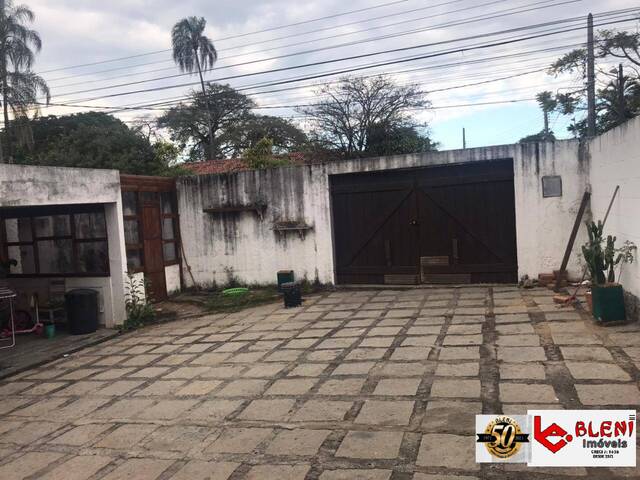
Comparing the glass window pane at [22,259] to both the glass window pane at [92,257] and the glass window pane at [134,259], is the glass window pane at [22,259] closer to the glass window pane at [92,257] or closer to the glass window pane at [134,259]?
the glass window pane at [92,257]

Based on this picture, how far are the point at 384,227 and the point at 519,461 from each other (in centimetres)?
748

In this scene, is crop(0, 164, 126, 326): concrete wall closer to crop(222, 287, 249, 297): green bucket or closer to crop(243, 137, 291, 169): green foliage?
crop(222, 287, 249, 297): green bucket

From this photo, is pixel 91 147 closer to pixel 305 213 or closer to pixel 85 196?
pixel 305 213

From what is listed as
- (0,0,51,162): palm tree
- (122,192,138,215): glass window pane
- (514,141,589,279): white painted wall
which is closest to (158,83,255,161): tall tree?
(0,0,51,162): palm tree

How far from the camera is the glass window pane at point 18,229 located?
9977mm

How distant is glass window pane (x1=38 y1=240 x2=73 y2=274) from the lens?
381 inches

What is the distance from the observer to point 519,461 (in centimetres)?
338

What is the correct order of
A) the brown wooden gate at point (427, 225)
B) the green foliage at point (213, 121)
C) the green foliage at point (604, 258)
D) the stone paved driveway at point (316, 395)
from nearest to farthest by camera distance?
the stone paved driveway at point (316, 395)
the green foliage at point (604, 258)
the brown wooden gate at point (427, 225)
the green foliage at point (213, 121)

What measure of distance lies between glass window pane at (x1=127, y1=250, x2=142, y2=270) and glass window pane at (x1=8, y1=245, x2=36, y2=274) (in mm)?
1716

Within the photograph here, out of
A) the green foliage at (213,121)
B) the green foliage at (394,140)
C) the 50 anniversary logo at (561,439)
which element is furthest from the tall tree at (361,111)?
the 50 anniversary logo at (561,439)

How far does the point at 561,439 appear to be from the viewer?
3410 millimetres

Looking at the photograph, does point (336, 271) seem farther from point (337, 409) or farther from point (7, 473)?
point (7, 473)

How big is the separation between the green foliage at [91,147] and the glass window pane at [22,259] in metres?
13.3

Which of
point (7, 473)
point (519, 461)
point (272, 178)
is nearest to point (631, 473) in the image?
point (519, 461)
